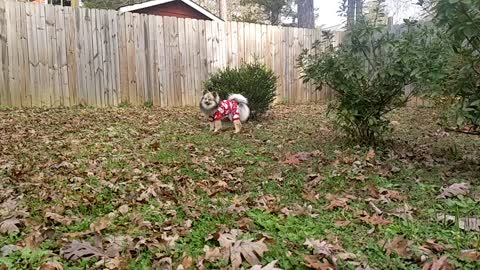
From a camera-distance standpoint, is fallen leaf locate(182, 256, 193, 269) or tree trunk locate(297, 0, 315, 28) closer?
fallen leaf locate(182, 256, 193, 269)

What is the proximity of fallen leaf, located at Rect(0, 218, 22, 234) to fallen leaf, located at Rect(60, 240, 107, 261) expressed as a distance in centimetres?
46

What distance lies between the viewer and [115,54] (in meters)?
7.78

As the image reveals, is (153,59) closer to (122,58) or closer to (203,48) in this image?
(122,58)

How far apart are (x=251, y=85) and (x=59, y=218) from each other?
15.3ft

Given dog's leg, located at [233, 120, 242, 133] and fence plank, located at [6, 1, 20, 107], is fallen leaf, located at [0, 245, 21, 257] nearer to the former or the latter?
dog's leg, located at [233, 120, 242, 133]

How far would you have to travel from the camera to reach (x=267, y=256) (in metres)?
2.10

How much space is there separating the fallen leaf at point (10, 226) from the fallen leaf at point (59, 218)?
0.16 metres

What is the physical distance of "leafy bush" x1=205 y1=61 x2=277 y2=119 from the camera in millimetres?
6848

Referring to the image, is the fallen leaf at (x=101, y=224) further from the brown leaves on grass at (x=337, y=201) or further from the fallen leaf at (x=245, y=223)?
the brown leaves on grass at (x=337, y=201)

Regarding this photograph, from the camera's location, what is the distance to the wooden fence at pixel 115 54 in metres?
6.82

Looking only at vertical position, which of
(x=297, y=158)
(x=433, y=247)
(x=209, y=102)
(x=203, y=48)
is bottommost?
(x=433, y=247)

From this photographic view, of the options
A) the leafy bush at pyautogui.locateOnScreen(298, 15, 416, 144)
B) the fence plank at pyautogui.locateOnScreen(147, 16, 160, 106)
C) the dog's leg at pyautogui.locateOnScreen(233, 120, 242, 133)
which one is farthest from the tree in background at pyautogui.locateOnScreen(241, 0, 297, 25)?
the leafy bush at pyautogui.locateOnScreen(298, 15, 416, 144)

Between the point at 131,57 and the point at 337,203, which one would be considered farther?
the point at 131,57

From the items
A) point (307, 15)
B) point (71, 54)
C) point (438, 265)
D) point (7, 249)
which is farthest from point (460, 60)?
point (307, 15)
